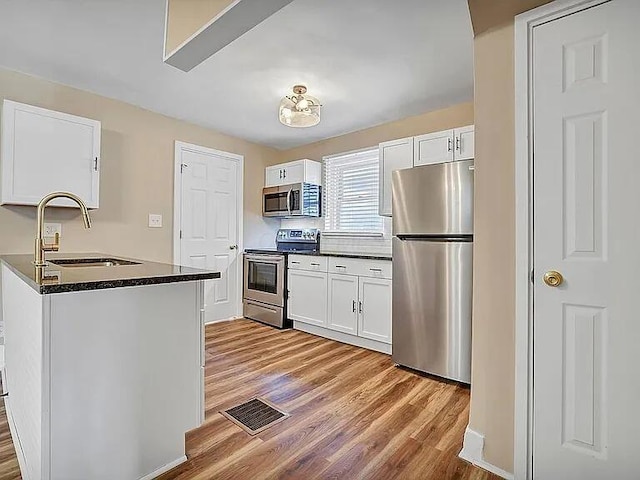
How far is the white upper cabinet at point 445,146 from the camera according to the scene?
9.24 ft

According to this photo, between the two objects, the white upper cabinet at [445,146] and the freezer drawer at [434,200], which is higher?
the white upper cabinet at [445,146]

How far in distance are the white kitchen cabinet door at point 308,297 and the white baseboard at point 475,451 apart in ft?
6.54

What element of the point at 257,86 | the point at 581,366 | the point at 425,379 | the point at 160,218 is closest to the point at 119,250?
the point at 160,218

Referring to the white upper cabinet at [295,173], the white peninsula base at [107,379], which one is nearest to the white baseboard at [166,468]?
the white peninsula base at [107,379]

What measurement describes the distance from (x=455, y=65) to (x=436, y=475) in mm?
2538

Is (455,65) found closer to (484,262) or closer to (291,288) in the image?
(484,262)

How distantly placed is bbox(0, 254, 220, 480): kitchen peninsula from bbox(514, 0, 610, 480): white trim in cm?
133

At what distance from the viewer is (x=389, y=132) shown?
369 centimetres

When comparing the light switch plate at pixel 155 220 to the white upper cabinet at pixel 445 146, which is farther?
the light switch plate at pixel 155 220

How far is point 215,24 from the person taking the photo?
1493 mm

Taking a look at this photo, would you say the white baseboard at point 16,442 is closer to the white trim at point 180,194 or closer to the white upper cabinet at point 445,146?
the white trim at point 180,194

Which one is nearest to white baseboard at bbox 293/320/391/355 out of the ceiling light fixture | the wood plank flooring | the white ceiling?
the wood plank flooring

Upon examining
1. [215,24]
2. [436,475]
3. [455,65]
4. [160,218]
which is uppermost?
[455,65]

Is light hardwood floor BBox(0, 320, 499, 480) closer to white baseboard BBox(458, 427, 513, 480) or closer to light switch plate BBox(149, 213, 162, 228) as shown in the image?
white baseboard BBox(458, 427, 513, 480)
